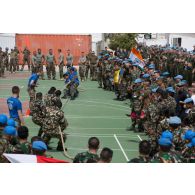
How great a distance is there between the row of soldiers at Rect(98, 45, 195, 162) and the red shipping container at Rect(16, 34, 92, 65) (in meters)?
6.58

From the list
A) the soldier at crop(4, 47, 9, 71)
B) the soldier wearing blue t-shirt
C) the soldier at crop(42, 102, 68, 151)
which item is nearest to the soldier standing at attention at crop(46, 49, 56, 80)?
the soldier at crop(4, 47, 9, 71)

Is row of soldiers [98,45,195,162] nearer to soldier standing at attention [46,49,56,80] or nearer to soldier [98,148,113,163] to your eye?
soldier [98,148,113,163]

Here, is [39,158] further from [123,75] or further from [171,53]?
[171,53]

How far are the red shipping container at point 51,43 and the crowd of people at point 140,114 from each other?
33.6ft

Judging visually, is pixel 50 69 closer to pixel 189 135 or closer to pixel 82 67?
pixel 82 67

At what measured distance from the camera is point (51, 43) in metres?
33.2

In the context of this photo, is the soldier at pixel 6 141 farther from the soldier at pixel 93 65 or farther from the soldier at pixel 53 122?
the soldier at pixel 93 65

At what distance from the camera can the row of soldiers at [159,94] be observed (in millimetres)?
9273

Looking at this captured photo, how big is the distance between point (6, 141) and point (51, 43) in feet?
83.6

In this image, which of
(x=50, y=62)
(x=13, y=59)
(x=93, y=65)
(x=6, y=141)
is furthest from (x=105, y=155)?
(x=13, y=59)

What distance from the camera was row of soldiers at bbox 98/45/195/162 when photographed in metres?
9.27

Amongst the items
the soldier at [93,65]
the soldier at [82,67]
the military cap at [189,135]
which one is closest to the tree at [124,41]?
the soldier at [93,65]

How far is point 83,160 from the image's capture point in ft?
24.5
